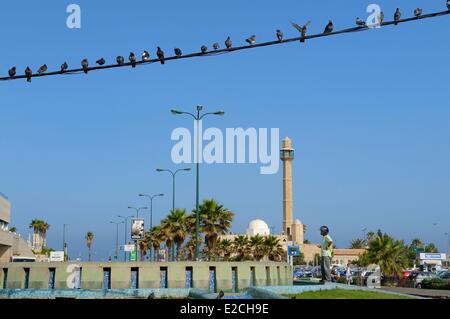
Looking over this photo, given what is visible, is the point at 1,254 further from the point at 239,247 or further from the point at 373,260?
the point at 373,260

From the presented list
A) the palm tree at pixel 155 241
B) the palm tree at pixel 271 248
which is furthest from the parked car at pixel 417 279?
the palm tree at pixel 155 241

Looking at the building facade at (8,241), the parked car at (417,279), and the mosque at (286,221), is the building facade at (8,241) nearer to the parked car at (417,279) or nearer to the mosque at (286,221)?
the parked car at (417,279)

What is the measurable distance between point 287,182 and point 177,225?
285ft

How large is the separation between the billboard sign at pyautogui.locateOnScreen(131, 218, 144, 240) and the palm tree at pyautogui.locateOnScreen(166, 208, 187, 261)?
772cm

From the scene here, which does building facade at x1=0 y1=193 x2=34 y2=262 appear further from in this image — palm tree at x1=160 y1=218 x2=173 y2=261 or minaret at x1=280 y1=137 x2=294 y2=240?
minaret at x1=280 y1=137 x2=294 y2=240

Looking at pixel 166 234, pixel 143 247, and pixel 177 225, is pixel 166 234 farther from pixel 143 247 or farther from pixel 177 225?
pixel 143 247

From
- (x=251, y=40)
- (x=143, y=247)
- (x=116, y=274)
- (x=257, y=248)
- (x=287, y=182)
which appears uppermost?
(x=287, y=182)

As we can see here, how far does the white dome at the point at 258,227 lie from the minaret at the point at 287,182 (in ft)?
24.7

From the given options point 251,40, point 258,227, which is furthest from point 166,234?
point 258,227

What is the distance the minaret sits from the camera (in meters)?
157

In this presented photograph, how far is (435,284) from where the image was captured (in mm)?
50969
